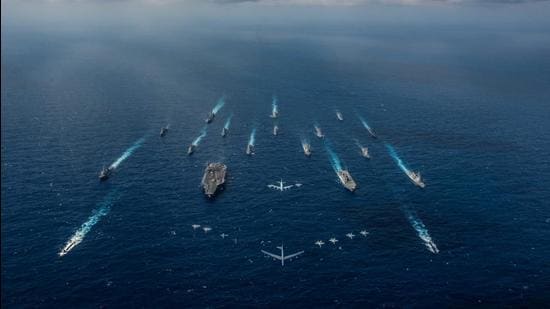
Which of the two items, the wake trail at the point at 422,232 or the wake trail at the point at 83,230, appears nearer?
the wake trail at the point at 83,230

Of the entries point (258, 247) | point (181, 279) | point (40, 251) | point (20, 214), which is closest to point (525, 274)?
point (258, 247)

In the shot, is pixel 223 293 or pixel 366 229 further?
pixel 366 229

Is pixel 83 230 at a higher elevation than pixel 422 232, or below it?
below

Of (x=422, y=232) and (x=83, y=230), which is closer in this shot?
(x=83, y=230)

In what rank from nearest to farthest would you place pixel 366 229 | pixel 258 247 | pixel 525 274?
pixel 525 274 → pixel 258 247 → pixel 366 229

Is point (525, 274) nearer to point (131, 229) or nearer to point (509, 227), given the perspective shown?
point (509, 227)

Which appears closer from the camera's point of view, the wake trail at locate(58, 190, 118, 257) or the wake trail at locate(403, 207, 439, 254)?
the wake trail at locate(58, 190, 118, 257)

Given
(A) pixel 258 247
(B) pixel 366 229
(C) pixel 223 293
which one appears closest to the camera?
(C) pixel 223 293


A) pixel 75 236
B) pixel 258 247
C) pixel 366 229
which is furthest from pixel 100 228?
pixel 366 229

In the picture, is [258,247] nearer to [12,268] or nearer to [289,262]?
[289,262]
